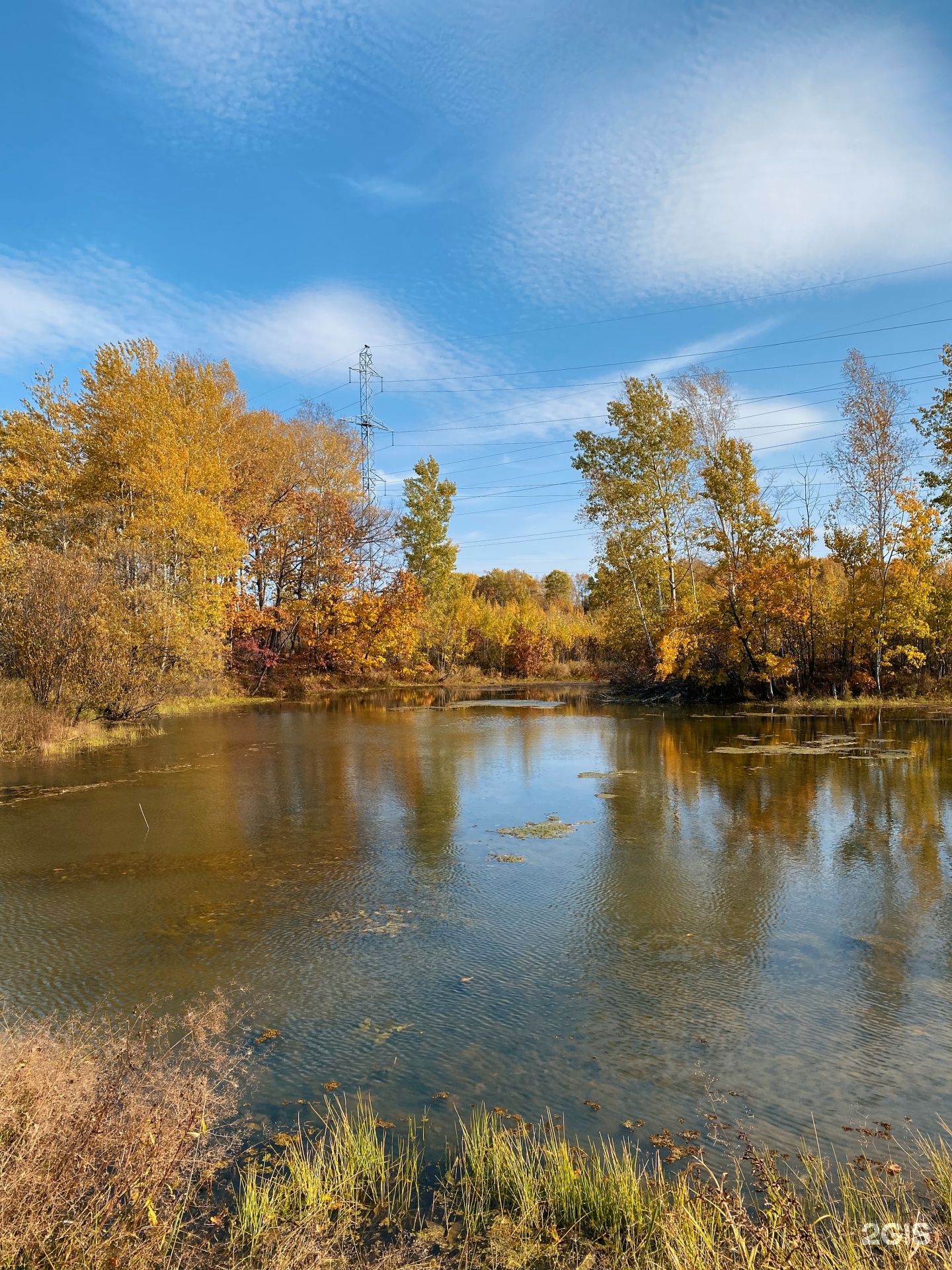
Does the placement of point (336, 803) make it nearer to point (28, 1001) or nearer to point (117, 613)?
point (28, 1001)

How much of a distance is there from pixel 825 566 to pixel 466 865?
2051 centimetres

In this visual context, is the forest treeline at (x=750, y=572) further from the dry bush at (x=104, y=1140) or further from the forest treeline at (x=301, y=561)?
the dry bush at (x=104, y=1140)

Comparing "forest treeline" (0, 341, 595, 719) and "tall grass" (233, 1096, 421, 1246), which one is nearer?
"tall grass" (233, 1096, 421, 1246)

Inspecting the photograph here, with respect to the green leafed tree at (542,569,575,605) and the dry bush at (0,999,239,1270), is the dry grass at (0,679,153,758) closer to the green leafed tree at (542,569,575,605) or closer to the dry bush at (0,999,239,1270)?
the dry bush at (0,999,239,1270)

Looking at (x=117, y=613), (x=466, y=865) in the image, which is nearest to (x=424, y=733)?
(x=117, y=613)

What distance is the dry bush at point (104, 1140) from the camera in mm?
2312

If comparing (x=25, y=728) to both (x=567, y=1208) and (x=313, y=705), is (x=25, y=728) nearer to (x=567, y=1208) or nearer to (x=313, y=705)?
(x=313, y=705)

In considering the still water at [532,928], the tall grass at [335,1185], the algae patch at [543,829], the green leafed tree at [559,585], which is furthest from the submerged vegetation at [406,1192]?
the green leafed tree at [559,585]

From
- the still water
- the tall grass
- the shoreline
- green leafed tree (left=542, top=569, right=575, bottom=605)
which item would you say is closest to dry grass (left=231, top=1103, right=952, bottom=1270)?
the tall grass

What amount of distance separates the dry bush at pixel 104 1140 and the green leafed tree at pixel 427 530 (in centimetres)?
3159

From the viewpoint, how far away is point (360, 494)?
32906 mm

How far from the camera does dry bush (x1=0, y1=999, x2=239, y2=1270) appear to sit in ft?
7.59

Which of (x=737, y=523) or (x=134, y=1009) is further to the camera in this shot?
(x=737, y=523)

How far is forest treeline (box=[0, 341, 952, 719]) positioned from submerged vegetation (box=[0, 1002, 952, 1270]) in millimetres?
13124
